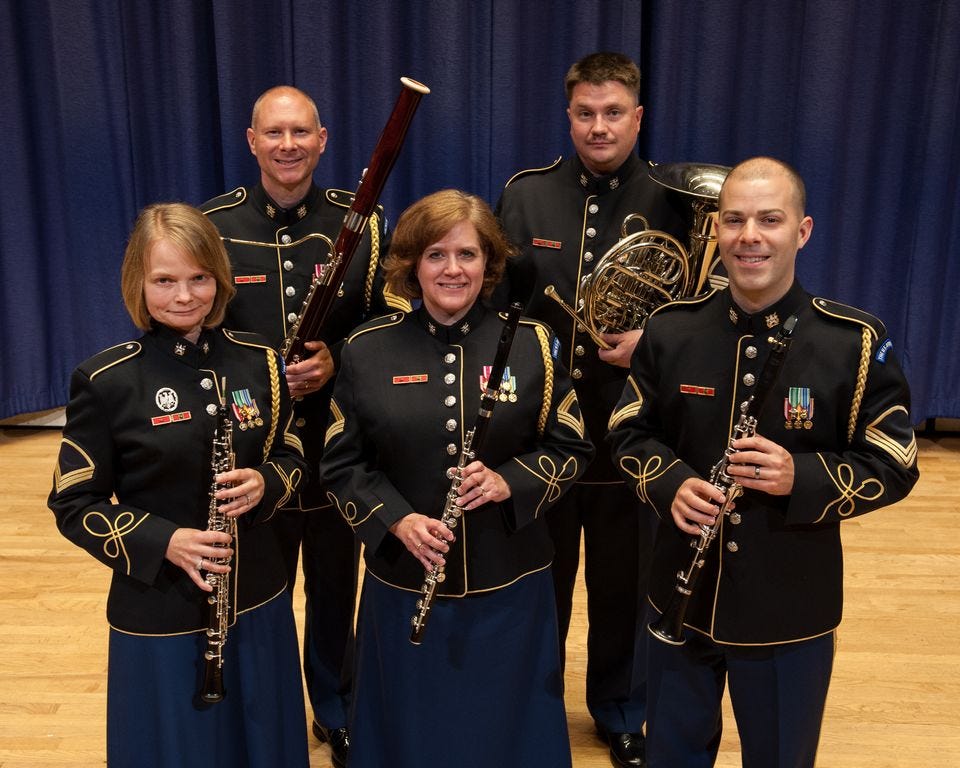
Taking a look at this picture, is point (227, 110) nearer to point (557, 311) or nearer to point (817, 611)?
point (557, 311)

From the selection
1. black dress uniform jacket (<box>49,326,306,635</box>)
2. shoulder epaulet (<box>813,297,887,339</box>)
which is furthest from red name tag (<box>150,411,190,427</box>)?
shoulder epaulet (<box>813,297,887,339</box>)

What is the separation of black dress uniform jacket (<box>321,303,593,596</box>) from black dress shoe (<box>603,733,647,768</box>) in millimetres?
834

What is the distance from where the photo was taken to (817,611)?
187cm

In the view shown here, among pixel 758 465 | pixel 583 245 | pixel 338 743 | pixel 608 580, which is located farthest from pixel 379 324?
pixel 338 743

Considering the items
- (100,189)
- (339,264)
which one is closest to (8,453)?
(100,189)

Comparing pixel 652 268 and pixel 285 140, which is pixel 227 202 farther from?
pixel 652 268

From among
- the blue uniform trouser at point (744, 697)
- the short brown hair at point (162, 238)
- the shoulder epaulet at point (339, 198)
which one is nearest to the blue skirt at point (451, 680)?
the blue uniform trouser at point (744, 697)

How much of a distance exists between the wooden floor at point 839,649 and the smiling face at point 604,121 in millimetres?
1568

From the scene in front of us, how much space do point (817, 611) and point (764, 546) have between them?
16 centimetres

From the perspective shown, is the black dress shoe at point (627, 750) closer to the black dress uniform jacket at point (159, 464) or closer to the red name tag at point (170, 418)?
the black dress uniform jacket at point (159, 464)

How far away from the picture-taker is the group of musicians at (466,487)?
5.91 ft

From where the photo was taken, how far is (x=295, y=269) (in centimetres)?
250

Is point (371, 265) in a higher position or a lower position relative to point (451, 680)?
higher

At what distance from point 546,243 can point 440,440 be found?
0.81 meters
